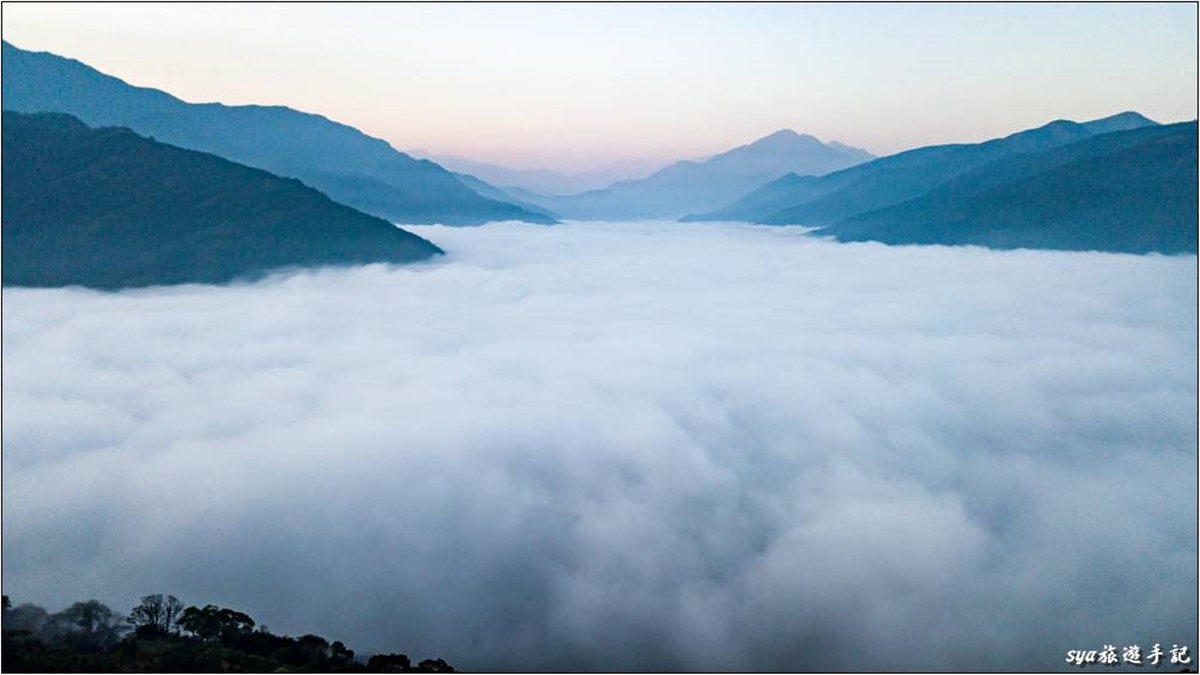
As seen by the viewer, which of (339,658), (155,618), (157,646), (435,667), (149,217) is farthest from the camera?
(149,217)

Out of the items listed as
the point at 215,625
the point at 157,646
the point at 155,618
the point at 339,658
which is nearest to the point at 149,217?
the point at 155,618

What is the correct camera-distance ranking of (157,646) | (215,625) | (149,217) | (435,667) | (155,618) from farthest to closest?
(149,217) → (155,618) → (215,625) → (435,667) → (157,646)

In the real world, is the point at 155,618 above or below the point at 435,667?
above

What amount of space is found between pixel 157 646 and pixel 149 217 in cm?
17447

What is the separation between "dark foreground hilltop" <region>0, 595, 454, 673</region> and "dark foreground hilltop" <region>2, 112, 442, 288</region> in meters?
139

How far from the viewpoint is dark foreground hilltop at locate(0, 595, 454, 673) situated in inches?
1072

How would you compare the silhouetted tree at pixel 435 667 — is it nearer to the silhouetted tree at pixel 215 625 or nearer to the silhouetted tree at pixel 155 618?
the silhouetted tree at pixel 215 625

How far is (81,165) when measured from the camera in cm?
18712

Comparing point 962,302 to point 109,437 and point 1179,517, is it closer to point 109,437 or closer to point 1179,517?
point 1179,517

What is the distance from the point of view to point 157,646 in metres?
31.0

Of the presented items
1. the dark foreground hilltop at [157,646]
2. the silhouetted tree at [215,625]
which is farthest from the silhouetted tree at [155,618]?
the silhouetted tree at [215,625]

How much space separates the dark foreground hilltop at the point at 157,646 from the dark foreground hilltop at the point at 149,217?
139 metres

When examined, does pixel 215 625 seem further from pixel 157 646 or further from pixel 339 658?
pixel 339 658

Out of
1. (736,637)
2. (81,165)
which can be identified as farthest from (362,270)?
(736,637)
